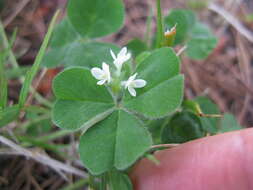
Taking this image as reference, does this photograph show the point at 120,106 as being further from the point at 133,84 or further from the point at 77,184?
the point at 77,184

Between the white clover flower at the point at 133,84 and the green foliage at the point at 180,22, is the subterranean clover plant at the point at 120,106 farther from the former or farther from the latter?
the green foliage at the point at 180,22

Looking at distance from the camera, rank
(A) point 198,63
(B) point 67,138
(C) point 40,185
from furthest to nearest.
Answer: (A) point 198,63 < (B) point 67,138 < (C) point 40,185

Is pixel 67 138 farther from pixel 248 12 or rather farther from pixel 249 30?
pixel 248 12

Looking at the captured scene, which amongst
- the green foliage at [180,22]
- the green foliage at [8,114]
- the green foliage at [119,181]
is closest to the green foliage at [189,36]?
the green foliage at [180,22]

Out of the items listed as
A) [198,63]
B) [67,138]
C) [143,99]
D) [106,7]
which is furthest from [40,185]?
[198,63]

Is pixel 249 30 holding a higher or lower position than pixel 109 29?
lower

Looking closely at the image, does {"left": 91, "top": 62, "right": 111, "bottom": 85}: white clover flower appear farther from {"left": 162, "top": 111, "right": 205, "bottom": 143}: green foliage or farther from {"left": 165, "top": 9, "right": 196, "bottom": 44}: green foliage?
{"left": 165, "top": 9, "right": 196, "bottom": 44}: green foliage

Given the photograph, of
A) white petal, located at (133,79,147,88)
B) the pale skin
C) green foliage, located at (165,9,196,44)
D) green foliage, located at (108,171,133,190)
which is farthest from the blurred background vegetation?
white petal, located at (133,79,147,88)
